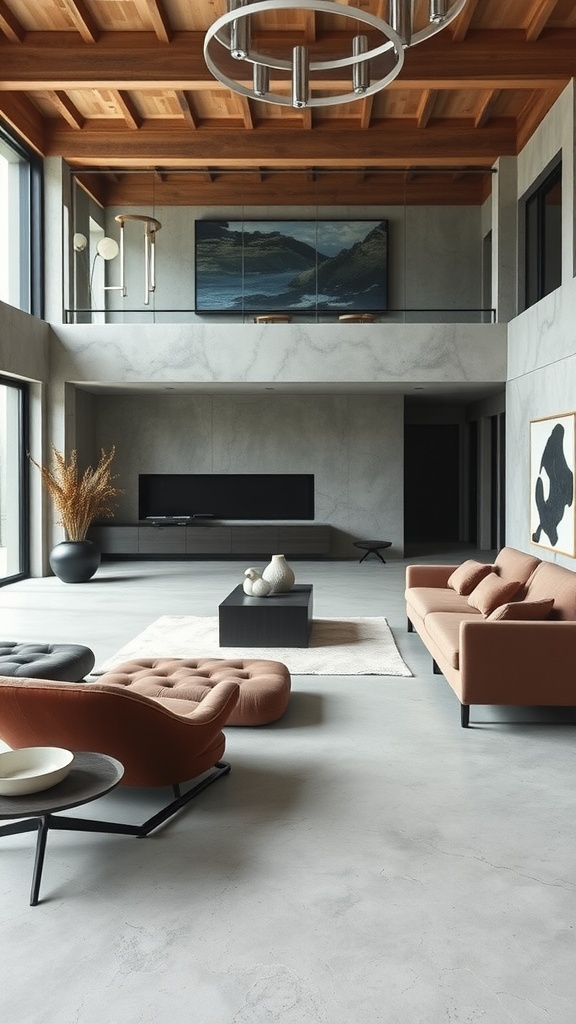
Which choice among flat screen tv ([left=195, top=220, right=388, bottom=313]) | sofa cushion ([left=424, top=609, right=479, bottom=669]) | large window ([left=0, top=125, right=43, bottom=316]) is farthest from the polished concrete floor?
flat screen tv ([left=195, top=220, right=388, bottom=313])

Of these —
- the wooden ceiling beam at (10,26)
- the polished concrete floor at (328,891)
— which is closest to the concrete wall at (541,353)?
the polished concrete floor at (328,891)

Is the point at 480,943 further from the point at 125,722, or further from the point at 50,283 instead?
the point at 50,283

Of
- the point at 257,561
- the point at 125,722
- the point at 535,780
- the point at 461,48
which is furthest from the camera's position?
the point at 257,561

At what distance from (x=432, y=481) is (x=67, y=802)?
1447 centimetres

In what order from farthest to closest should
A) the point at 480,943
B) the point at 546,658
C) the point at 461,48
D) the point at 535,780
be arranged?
the point at 461,48 → the point at 546,658 → the point at 535,780 → the point at 480,943

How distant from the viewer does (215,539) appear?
12.8 m

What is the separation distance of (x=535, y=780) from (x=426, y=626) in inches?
78.6

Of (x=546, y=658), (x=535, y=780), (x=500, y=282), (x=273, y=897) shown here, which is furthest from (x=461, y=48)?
(x=273, y=897)

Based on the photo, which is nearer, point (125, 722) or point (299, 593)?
point (125, 722)

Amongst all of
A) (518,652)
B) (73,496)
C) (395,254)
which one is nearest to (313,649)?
(518,652)

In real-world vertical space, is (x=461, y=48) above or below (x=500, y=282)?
above

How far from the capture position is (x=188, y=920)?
268 centimetres

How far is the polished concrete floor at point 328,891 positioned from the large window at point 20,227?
7860 mm

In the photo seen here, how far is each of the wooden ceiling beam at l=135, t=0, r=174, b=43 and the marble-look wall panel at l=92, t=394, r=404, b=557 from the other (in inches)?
222
